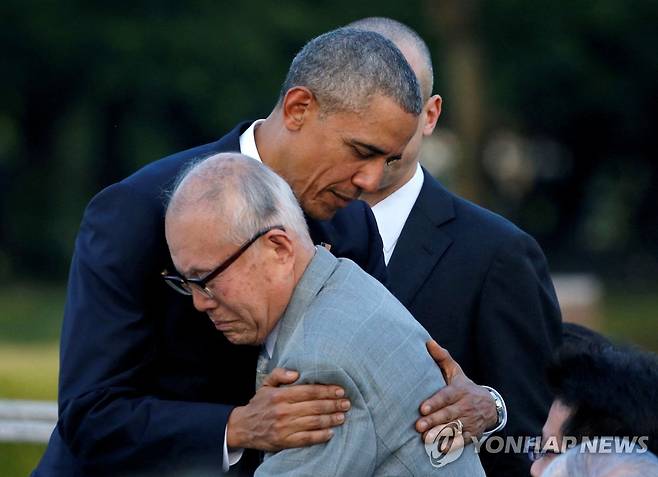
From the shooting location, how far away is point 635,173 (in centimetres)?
2698

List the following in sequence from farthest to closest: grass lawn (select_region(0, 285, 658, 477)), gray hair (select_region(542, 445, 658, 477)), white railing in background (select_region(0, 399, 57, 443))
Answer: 1. grass lawn (select_region(0, 285, 658, 477))
2. white railing in background (select_region(0, 399, 57, 443))
3. gray hair (select_region(542, 445, 658, 477))

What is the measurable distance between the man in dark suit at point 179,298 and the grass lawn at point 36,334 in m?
3.54

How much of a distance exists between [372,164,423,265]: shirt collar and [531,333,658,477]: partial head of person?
1677 millimetres

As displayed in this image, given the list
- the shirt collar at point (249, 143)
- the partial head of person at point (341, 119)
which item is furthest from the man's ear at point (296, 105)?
the shirt collar at point (249, 143)

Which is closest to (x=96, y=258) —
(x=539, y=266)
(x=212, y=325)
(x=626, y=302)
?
(x=212, y=325)

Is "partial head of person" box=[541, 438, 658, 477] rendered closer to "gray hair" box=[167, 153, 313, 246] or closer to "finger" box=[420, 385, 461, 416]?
"finger" box=[420, 385, 461, 416]

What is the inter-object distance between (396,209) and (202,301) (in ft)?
5.41

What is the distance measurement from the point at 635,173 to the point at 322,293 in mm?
25224

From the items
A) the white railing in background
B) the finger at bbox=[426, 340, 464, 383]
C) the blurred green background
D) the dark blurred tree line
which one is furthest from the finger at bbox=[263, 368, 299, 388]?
the dark blurred tree line

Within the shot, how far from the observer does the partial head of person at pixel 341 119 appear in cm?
315

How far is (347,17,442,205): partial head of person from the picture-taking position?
170 inches

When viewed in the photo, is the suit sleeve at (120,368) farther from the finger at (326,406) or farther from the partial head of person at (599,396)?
the partial head of person at (599,396)

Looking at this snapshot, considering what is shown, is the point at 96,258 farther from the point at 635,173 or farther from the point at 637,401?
the point at 635,173

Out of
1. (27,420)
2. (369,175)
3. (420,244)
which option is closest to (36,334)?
(27,420)
